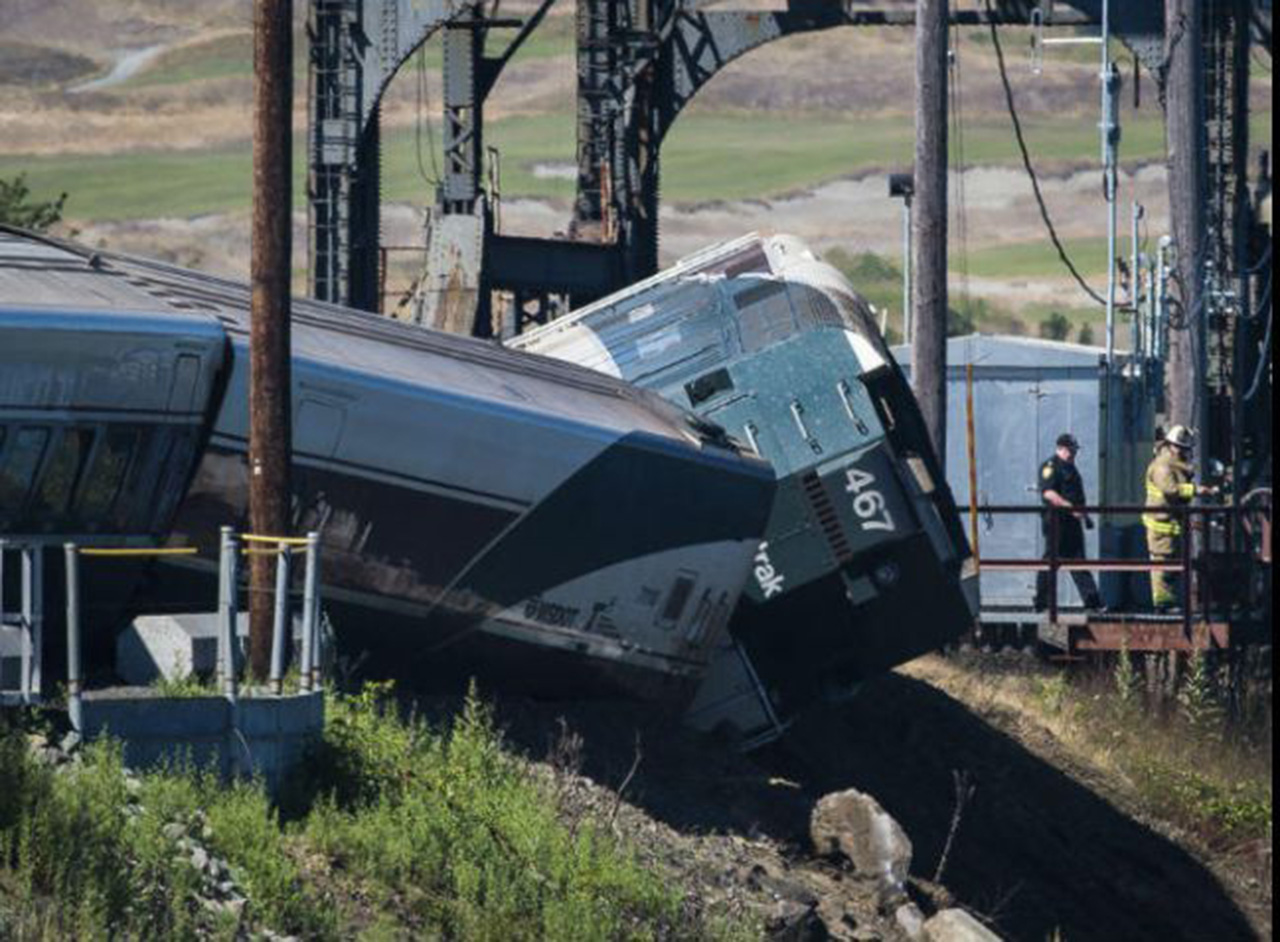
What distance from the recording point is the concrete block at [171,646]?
60.5 feet

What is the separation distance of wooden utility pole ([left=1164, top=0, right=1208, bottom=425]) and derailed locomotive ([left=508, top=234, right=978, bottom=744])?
4.89 meters

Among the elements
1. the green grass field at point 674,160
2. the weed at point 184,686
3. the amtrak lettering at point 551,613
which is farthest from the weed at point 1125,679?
the green grass field at point 674,160

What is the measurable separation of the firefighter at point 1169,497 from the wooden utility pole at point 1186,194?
233 mm

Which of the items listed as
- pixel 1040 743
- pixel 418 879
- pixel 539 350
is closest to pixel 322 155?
pixel 539 350

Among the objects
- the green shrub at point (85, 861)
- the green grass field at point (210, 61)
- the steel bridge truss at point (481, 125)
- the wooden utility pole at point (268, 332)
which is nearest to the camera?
the green shrub at point (85, 861)

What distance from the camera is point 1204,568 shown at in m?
28.0

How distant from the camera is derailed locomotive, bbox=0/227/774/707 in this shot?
1877 cm

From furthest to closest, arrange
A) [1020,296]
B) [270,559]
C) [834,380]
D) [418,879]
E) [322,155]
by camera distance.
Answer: [1020,296]
[322,155]
[834,380]
[270,559]
[418,879]

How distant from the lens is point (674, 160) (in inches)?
4289

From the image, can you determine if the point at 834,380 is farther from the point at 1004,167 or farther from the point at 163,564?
the point at 1004,167

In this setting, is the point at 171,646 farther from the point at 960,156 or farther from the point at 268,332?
the point at 960,156

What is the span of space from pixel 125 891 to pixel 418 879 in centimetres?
230

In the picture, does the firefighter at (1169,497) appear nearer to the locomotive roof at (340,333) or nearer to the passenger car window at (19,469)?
the locomotive roof at (340,333)

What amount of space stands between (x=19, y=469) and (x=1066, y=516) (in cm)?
1336
